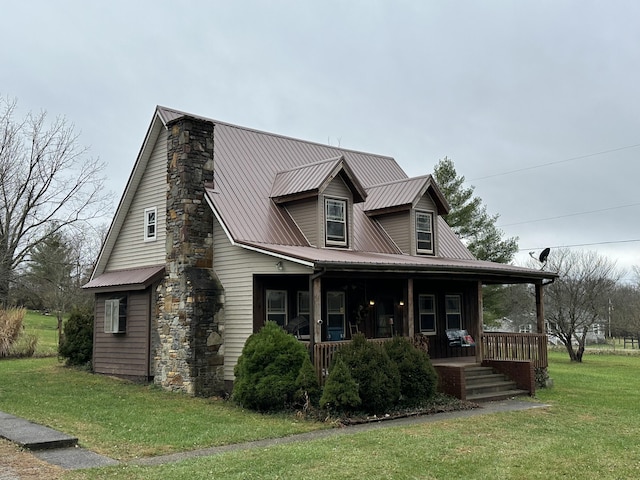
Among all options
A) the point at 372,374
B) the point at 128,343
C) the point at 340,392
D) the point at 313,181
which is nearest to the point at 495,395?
the point at 372,374

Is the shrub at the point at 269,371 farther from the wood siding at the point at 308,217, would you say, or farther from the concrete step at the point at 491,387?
the concrete step at the point at 491,387

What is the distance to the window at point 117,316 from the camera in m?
17.6

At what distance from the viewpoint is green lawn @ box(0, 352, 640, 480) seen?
7.84 metres

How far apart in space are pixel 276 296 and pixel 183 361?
2796 mm

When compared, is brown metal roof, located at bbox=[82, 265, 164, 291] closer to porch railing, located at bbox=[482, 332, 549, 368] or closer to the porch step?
the porch step

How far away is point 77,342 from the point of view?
19938mm

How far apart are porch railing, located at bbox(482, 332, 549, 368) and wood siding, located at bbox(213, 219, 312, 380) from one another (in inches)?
259

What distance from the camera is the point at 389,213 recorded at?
18359mm

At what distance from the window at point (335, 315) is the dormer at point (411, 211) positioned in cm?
256

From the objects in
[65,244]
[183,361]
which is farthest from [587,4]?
[65,244]

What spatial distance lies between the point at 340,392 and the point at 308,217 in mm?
5507

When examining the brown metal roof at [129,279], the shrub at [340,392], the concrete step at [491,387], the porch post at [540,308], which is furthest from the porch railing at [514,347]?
the brown metal roof at [129,279]

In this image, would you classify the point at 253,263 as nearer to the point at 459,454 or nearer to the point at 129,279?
the point at 129,279

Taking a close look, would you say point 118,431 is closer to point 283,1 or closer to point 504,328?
point 283,1
